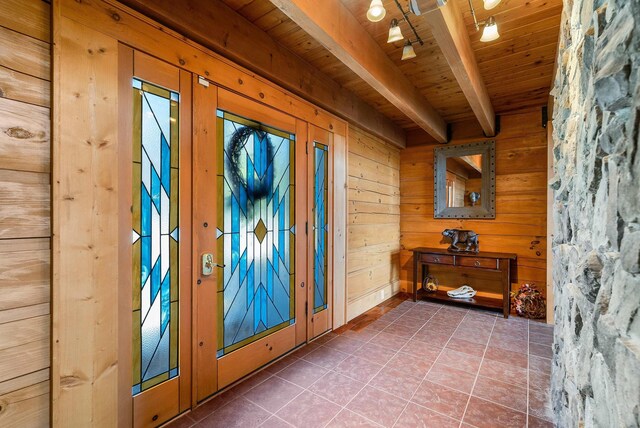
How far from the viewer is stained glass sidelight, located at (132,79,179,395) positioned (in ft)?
5.32

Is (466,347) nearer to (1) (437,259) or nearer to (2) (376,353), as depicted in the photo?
(2) (376,353)

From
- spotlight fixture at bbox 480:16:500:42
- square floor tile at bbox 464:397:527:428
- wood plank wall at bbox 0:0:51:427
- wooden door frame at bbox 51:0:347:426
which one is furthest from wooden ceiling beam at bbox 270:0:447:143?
square floor tile at bbox 464:397:527:428

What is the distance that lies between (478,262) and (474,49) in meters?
2.47

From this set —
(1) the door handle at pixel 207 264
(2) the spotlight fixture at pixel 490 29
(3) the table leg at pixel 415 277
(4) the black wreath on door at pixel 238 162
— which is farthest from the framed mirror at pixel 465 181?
(1) the door handle at pixel 207 264

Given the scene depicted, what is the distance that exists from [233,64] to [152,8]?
584 mm

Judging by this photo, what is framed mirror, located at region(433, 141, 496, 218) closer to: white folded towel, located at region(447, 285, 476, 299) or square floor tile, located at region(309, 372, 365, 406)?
white folded towel, located at region(447, 285, 476, 299)

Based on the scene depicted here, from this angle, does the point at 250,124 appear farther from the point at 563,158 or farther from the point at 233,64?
the point at 563,158

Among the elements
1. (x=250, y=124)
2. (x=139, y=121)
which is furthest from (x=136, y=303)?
(x=250, y=124)

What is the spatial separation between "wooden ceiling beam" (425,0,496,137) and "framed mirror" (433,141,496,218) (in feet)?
3.96

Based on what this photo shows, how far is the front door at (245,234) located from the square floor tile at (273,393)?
197 millimetres

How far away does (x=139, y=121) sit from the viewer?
1630 mm

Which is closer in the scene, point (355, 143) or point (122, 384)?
point (122, 384)

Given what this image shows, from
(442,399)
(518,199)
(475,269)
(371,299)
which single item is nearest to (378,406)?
(442,399)

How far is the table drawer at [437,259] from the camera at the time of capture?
152 inches
